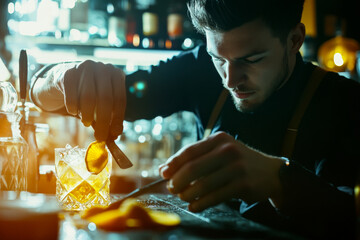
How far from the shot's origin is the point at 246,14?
129cm

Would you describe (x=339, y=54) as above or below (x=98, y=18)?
below

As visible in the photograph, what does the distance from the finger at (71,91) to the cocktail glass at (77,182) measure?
4.9 inches

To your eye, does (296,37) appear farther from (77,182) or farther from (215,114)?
(77,182)

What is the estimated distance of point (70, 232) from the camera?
71 centimetres

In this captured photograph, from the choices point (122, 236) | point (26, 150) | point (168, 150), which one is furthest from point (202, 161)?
point (168, 150)

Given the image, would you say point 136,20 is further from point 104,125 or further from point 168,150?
point 104,125

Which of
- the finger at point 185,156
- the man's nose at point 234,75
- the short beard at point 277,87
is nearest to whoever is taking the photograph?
the finger at point 185,156

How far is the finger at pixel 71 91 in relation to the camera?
114cm

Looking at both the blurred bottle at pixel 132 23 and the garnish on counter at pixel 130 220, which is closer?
the garnish on counter at pixel 130 220

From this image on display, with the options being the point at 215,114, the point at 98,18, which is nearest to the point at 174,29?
the point at 98,18

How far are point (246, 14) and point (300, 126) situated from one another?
1.48ft

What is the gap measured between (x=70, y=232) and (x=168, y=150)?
2638mm

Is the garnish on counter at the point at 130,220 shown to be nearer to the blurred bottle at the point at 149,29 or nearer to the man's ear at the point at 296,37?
the man's ear at the point at 296,37

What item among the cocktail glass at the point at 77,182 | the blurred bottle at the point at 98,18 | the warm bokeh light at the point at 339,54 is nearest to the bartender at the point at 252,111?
the cocktail glass at the point at 77,182
